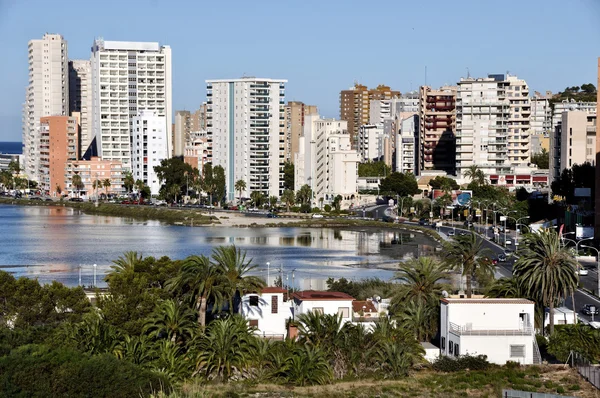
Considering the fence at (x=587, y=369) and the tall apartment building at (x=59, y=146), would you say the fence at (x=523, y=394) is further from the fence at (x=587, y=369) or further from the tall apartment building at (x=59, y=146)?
the tall apartment building at (x=59, y=146)

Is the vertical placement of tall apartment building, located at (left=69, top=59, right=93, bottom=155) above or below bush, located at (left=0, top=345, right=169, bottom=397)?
Answer: above

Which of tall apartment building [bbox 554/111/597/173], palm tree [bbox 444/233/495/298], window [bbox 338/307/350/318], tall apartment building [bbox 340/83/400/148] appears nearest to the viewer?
window [bbox 338/307/350/318]

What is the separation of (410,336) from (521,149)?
8606 cm

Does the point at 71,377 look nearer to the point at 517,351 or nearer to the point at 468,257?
the point at 517,351

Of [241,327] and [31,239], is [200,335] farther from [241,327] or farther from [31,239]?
[31,239]

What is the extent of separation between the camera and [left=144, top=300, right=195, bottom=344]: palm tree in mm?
29016

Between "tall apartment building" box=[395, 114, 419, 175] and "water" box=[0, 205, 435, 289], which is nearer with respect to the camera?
"water" box=[0, 205, 435, 289]

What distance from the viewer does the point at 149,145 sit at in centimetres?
13312

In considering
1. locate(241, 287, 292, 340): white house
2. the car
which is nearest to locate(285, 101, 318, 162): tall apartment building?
the car

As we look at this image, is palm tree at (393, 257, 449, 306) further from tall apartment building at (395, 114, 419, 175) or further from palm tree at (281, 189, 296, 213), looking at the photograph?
tall apartment building at (395, 114, 419, 175)

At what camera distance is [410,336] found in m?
29.7

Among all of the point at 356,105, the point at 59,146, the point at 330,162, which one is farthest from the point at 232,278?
the point at 356,105

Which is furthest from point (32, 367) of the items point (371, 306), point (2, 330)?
point (371, 306)

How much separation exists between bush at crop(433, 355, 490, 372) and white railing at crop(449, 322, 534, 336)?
0.92 meters
